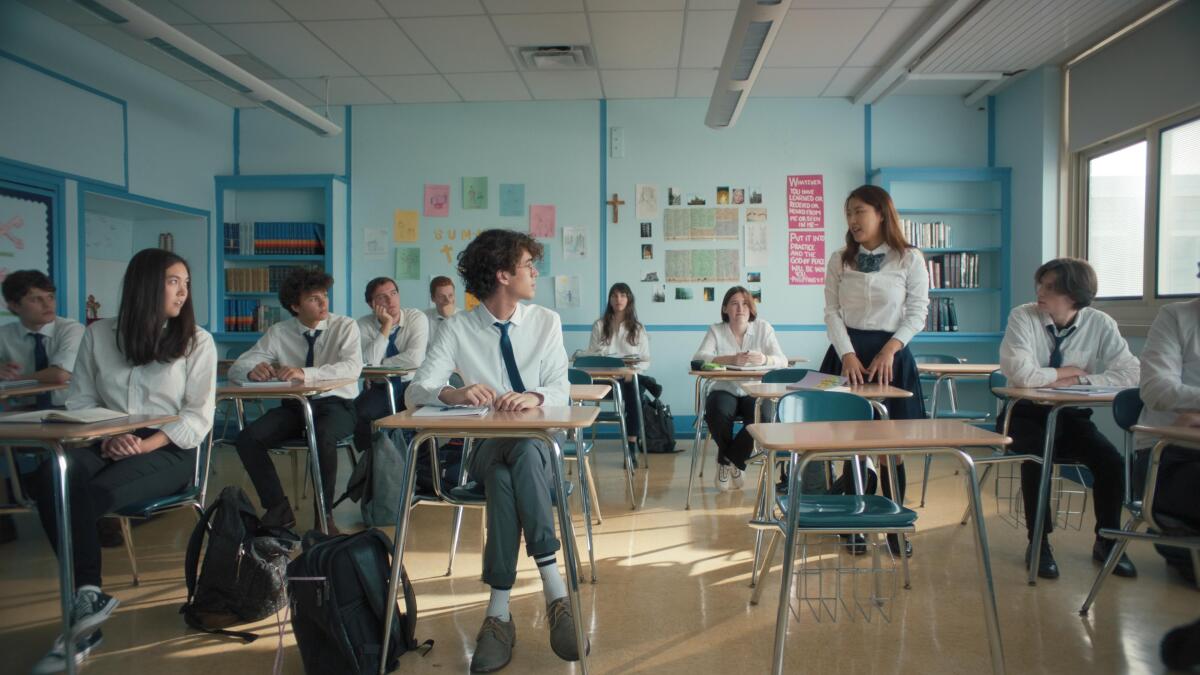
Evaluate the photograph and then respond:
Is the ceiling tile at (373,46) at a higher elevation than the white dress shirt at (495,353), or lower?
higher

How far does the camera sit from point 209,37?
16.3 feet

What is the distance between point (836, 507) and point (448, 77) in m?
4.88

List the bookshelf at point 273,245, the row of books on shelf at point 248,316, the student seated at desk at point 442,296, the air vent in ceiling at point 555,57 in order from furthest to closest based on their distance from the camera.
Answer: the row of books on shelf at point 248,316 → the bookshelf at point 273,245 → the student seated at desk at point 442,296 → the air vent in ceiling at point 555,57

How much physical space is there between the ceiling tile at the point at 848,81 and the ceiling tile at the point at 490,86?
2.53m

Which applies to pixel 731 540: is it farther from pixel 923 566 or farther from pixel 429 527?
pixel 429 527

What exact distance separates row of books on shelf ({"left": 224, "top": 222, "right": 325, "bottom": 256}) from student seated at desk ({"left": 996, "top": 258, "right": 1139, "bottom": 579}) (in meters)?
5.39

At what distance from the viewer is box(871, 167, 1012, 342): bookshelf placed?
5.91 meters

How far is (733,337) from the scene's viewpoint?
4.95 metres

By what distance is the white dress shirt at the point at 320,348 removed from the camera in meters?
3.58

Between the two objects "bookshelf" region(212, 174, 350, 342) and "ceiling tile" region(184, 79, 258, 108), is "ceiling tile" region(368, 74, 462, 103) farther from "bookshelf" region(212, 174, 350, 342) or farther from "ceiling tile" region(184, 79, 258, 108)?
"ceiling tile" region(184, 79, 258, 108)

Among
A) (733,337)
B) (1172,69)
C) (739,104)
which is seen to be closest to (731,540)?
(733,337)

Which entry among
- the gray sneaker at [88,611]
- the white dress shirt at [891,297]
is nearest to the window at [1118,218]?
the white dress shirt at [891,297]

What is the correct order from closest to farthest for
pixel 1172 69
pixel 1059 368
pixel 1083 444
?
pixel 1083 444 → pixel 1059 368 → pixel 1172 69

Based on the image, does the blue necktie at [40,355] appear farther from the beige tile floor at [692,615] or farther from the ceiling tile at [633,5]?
the ceiling tile at [633,5]
